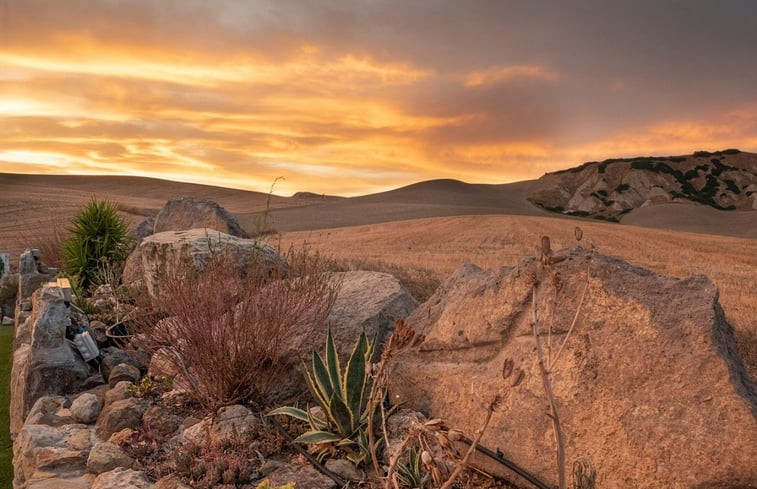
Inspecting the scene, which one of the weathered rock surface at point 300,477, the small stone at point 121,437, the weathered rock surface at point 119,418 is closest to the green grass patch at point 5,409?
the weathered rock surface at point 119,418

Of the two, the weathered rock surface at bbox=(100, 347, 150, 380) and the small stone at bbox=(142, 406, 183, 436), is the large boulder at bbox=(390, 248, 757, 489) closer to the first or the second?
the small stone at bbox=(142, 406, 183, 436)

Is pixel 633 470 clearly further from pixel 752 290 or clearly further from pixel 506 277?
pixel 752 290

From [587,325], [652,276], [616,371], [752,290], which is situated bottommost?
[752,290]

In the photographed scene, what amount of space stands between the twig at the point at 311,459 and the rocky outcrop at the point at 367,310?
973 millimetres

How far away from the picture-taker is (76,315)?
831cm

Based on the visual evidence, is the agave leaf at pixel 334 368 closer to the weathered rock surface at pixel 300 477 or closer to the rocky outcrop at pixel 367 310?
the weathered rock surface at pixel 300 477

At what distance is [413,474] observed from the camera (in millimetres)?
3951

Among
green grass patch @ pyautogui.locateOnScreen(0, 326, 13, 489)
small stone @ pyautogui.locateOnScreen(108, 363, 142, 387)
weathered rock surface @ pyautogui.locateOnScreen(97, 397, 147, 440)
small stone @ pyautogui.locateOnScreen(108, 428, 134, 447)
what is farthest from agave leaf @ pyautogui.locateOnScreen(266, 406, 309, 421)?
green grass patch @ pyautogui.locateOnScreen(0, 326, 13, 489)

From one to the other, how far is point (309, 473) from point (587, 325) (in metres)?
2.12

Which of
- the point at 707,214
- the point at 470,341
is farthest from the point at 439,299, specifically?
the point at 707,214

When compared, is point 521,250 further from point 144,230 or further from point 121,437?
point 121,437

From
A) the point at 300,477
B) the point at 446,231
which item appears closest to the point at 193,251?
the point at 300,477

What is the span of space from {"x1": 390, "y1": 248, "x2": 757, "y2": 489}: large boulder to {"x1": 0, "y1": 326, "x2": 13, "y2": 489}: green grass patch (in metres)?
5.11

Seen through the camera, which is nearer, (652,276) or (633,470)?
(633,470)
